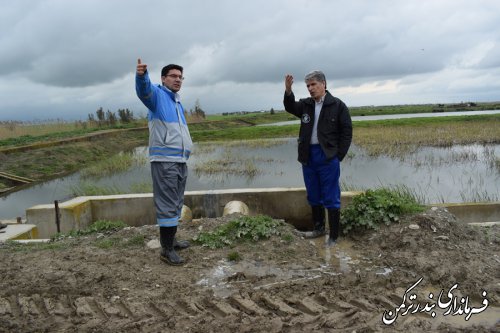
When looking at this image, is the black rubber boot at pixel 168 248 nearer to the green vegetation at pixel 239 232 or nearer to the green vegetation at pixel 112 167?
the green vegetation at pixel 239 232

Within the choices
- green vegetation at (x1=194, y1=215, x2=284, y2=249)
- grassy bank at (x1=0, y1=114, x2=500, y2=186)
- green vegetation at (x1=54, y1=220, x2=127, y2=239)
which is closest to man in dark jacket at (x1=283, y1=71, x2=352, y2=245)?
green vegetation at (x1=194, y1=215, x2=284, y2=249)

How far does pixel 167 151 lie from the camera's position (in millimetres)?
3908

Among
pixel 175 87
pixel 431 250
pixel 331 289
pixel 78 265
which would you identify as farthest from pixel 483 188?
pixel 78 265

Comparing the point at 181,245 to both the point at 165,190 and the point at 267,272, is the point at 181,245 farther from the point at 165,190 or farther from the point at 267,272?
the point at 267,272

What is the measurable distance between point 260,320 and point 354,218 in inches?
97.8

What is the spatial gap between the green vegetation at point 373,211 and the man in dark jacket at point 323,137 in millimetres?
326

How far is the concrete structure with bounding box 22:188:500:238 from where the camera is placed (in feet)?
20.9

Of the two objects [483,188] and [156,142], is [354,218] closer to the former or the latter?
[156,142]

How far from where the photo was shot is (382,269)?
12.7 feet

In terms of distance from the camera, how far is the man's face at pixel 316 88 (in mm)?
4539

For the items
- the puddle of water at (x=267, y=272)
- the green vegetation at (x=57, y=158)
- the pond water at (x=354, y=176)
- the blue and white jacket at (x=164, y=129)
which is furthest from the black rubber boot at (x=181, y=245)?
the green vegetation at (x=57, y=158)

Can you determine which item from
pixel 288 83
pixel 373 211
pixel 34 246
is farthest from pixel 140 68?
pixel 373 211

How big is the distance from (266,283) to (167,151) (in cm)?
162

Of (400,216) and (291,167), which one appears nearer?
(400,216)
